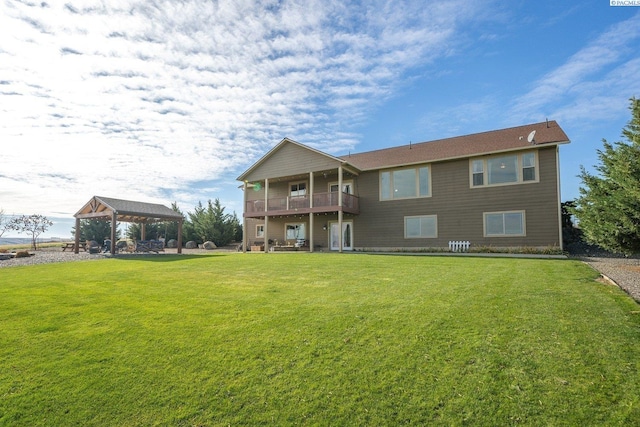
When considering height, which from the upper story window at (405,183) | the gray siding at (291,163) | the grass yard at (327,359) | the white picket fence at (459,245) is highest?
the gray siding at (291,163)

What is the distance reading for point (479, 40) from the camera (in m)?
12.8

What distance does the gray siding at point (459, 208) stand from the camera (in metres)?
16.5

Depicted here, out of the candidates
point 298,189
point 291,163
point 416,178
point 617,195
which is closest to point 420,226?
point 416,178

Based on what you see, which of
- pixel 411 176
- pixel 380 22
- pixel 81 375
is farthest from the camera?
pixel 411 176

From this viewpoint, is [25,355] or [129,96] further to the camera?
[129,96]

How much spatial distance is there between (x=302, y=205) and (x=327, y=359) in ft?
62.4

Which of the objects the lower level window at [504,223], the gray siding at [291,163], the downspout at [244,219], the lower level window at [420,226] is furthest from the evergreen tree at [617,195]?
the downspout at [244,219]

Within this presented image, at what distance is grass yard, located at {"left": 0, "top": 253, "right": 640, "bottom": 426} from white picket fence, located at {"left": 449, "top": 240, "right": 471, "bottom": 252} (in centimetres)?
1214

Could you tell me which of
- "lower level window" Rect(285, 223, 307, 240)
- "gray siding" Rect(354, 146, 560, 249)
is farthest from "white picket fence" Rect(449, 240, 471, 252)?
"lower level window" Rect(285, 223, 307, 240)

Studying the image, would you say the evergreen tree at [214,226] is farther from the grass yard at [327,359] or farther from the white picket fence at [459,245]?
the grass yard at [327,359]

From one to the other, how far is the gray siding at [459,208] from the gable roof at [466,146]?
1.90 feet

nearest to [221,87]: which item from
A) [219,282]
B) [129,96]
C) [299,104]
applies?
[129,96]

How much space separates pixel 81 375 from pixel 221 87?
12.5m

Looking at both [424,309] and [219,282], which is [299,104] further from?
[424,309]
